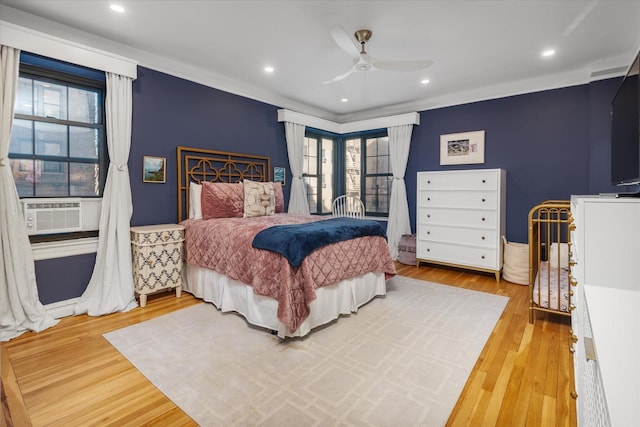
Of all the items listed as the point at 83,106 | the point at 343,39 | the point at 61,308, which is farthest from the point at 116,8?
the point at 61,308

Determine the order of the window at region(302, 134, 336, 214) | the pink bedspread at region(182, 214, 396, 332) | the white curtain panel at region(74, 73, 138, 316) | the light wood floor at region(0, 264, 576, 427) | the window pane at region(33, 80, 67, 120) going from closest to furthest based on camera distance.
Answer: the light wood floor at region(0, 264, 576, 427)
the pink bedspread at region(182, 214, 396, 332)
the window pane at region(33, 80, 67, 120)
the white curtain panel at region(74, 73, 138, 316)
the window at region(302, 134, 336, 214)

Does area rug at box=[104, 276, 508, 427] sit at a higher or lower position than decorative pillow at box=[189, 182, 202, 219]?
lower

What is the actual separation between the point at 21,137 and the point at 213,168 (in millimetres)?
1838

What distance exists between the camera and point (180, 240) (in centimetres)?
333

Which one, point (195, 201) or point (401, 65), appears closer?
point (401, 65)

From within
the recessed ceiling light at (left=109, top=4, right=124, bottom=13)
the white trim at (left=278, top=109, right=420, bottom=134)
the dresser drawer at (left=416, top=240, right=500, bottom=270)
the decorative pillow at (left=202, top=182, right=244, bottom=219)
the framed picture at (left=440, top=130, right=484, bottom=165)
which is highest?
the recessed ceiling light at (left=109, top=4, right=124, bottom=13)

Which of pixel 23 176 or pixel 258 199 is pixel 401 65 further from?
pixel 23 176

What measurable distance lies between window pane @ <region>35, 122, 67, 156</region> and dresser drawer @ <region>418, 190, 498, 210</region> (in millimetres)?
4299

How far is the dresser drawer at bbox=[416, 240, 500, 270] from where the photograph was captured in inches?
160

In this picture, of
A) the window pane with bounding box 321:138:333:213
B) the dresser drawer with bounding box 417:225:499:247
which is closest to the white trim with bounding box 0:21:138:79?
the window pane with bounding box 321:138:333:213

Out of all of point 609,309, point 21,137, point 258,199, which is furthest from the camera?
point 258,199

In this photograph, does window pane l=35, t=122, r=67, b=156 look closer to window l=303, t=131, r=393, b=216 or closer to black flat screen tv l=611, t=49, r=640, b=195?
window l=303, t=131, r=393, b=216

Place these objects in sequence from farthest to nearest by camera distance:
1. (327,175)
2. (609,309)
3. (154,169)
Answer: (327,175) → (154,169) → (609,309)

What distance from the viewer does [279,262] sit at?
2.43 meters
